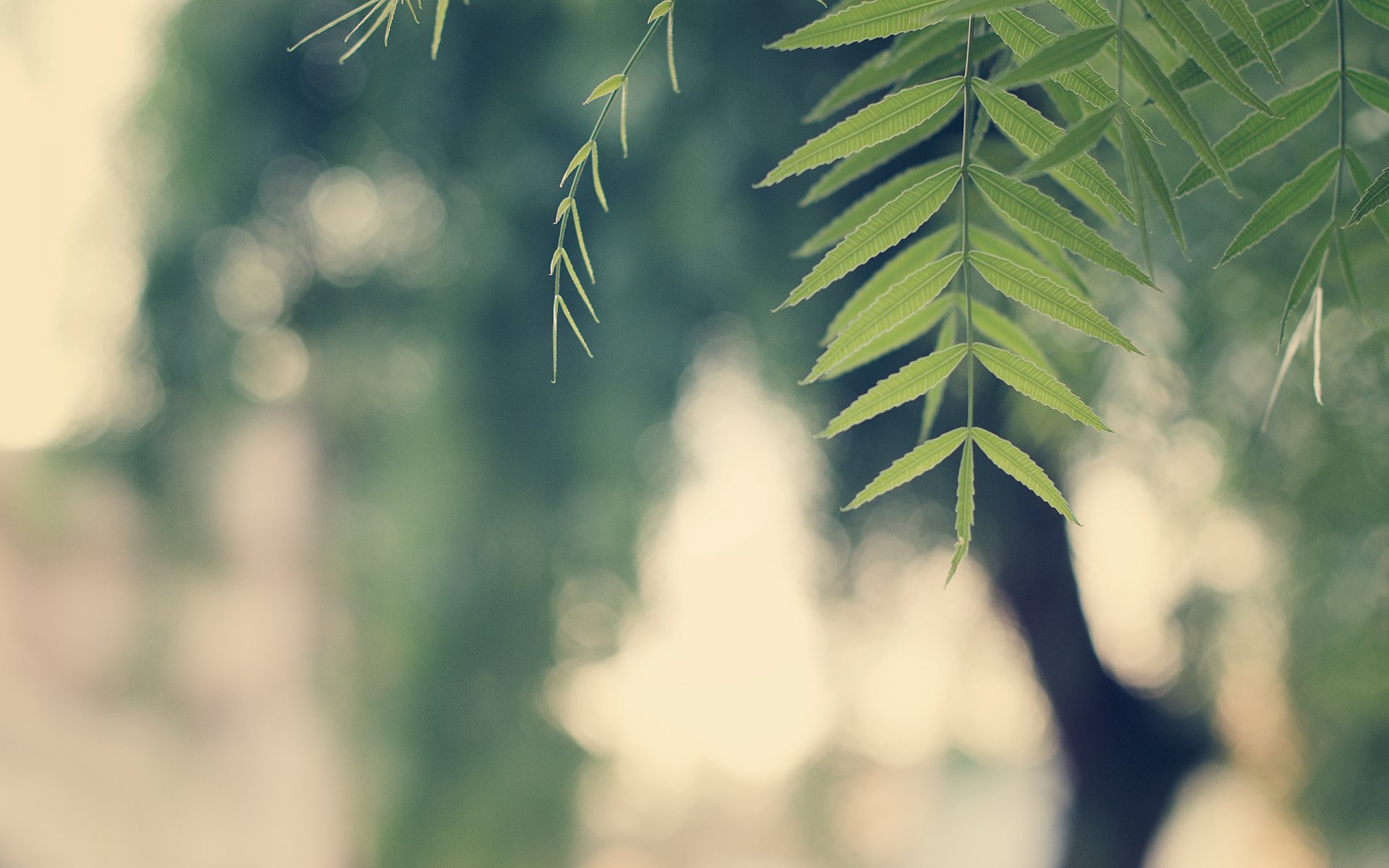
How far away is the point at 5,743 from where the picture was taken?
3365 millimetres

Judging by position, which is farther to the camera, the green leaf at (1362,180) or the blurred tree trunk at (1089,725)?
the blurred tree trunk at (1089,725)

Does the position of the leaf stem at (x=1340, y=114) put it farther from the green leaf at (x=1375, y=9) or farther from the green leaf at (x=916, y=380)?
the green leaf at (x=916, y=380)

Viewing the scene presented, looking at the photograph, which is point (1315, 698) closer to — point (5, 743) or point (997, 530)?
point (997, 530)

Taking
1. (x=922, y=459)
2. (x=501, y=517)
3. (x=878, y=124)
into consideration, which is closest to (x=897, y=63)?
(x=878, y=124)

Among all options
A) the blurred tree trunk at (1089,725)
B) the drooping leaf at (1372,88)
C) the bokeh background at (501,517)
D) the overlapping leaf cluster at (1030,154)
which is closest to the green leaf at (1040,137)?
the overlapping leaf cluster at (1030,154)

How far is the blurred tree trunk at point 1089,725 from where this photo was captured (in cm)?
268

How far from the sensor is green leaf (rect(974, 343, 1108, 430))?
0.32 metres

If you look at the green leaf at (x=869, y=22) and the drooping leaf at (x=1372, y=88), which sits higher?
the drooping leaf at (x=1372, y=88)

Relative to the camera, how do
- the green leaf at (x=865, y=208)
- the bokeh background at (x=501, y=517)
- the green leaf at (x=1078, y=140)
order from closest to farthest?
the green leaf at (x=1078, y=140), the green leaf at (x=865, y=208), the bokeh background at (x=501, y=517)

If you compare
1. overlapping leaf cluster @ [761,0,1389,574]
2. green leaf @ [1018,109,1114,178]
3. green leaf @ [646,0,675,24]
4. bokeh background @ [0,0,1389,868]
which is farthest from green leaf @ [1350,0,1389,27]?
bokeh background @ [0,0,1389,868]

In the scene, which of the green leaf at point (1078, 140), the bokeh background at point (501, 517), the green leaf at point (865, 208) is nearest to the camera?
the green leaf at point (1078, 140)

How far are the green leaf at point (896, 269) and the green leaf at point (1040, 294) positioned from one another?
0.04 meters

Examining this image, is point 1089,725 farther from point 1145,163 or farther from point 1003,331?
point 1145,163

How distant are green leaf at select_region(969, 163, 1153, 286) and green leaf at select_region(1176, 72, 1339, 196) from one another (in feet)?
0.20
